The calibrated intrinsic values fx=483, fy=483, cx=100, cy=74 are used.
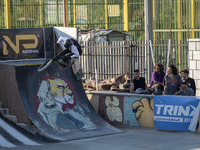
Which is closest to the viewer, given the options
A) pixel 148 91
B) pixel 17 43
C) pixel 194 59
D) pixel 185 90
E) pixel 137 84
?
pixel 185 90

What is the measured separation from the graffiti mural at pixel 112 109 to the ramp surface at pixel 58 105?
1.26 feet

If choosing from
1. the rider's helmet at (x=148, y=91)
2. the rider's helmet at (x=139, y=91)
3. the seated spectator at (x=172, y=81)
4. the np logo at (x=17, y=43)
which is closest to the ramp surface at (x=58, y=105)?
the np logo at (x=17, y=43)

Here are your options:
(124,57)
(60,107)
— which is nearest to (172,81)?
(60,107)

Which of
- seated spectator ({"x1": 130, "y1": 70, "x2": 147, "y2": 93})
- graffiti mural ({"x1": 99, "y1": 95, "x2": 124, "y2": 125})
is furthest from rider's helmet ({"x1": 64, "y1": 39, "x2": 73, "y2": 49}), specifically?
seated spectator ({"x1": 130, "y1": 70, "x2": 147, "y2": 93})

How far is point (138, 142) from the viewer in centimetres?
1233

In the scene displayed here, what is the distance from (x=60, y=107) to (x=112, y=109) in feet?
5.35

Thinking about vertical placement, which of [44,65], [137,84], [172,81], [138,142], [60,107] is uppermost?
[44,65]

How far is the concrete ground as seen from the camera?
38.2 ft

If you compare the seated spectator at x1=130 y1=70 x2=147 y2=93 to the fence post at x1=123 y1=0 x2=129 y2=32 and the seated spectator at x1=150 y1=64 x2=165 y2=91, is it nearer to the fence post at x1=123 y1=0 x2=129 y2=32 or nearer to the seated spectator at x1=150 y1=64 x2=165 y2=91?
the seated spectator at x1=150 y1=64 x2=165 y2=91

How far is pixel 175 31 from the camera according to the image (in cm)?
2733

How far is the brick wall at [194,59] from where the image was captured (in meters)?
Answer: 16.5

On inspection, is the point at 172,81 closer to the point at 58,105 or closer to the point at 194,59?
the point at 194,59

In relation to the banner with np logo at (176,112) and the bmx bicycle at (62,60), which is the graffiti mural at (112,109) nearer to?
the banner with np logo at (176,112)

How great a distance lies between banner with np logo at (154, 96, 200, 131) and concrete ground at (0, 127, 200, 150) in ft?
0.67
